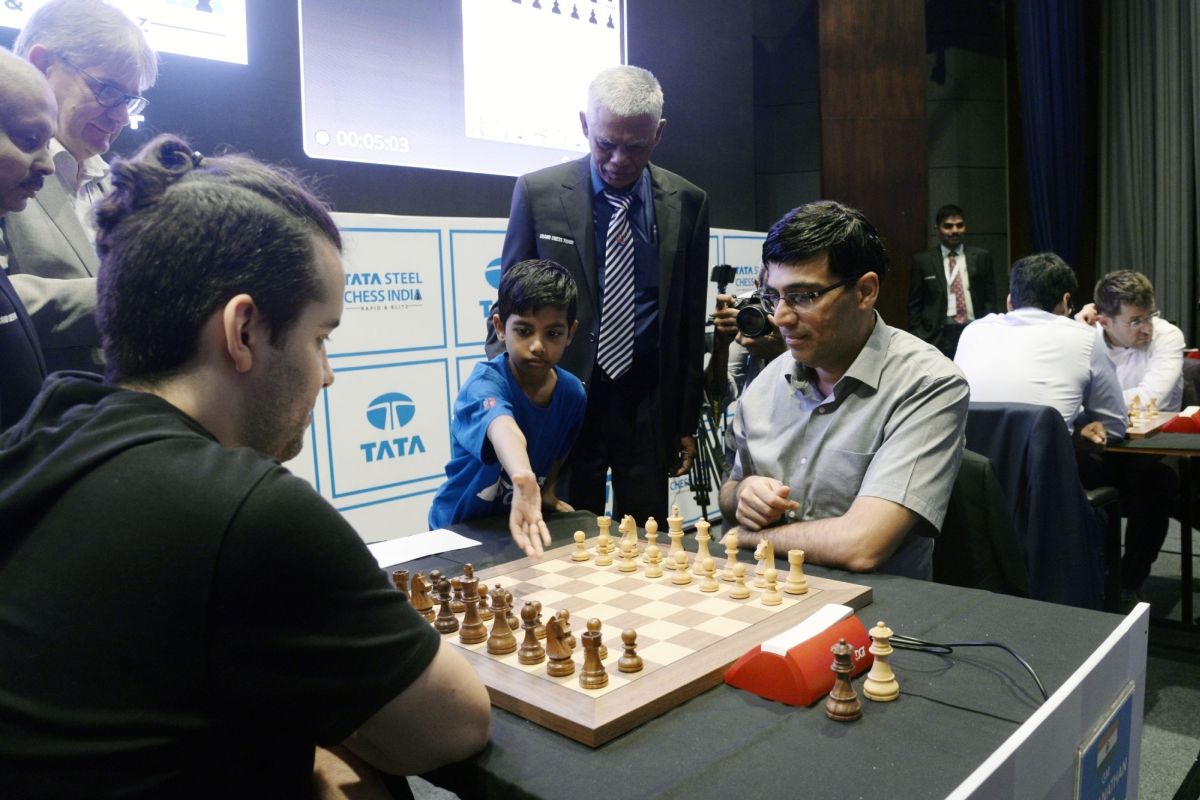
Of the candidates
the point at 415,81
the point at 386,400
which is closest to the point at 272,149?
the point at 415,81

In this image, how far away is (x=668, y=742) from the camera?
3.10 ft

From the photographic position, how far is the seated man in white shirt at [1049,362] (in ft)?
10.4

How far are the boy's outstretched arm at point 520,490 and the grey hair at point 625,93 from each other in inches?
37.4

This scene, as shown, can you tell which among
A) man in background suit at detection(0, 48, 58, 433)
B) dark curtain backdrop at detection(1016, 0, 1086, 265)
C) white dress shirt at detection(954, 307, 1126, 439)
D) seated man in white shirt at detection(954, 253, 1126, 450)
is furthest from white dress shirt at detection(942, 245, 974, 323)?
man in background suit at detection(0, 48, 58, 433)

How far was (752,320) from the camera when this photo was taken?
2.34 m

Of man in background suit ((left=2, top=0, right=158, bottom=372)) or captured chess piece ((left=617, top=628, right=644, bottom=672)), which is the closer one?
captured chess piece ((left=617, top=628, right=644, bottom=672))

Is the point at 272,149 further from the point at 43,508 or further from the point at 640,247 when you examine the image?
the point at 43,508

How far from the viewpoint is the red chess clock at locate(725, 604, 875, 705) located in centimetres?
102

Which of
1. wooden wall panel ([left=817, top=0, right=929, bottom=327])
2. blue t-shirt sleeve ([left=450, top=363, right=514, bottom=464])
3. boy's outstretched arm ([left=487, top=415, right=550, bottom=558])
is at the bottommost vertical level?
boy's outstretched arm ([left=487, top=415, right=550, bottom=558])

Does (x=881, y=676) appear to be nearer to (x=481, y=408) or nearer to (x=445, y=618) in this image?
(x=445, y=618)

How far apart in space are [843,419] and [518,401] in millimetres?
825

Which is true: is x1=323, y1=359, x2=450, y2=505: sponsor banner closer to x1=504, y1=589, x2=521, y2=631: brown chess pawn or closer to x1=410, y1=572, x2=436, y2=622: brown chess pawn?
x1=410, y1=572, x2=436, y2=622: brown chess pawn

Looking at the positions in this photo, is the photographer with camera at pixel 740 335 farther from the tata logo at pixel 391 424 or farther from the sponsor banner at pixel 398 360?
the tata logo at pixel 391 424

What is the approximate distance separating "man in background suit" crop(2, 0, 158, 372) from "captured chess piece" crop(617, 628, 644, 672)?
4.44 ft
